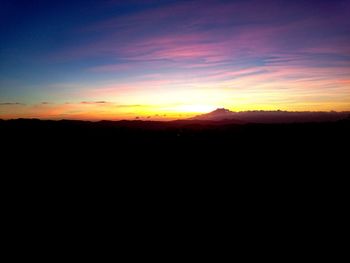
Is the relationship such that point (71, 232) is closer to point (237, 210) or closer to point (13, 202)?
point (13, 202)

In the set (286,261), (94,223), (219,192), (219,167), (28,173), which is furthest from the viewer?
(219,167)

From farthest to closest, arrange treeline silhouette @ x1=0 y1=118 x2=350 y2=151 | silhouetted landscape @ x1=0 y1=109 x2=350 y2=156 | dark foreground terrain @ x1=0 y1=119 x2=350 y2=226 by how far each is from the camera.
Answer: treeline silhouette @ x1=0 y1=118 x2=350 y2=151 → silhouetted landscape @ x1=0 y1=109 x2=350 y2=156 → dark foreground terrain @ x1=0 y1=119 x2=350 y2=226

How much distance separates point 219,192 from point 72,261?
10.4 meters

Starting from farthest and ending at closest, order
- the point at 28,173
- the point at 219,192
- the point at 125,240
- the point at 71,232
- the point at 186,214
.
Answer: the point at 28,173
the point at 219,192
the point at 186,214
the point at 71,232
the point at 125,240

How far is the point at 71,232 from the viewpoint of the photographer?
468 inches

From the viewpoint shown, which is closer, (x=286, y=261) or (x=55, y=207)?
(x=286, y=261)

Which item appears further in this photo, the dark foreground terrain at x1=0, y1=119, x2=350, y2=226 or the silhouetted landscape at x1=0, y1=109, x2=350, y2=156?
the silhouetted landscape at x1=0, y1=109, x2=350, y2=156

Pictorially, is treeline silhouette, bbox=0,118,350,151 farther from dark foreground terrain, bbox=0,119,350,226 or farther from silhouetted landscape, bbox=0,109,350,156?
dark foreground terrain, bbox=0,119,350,226

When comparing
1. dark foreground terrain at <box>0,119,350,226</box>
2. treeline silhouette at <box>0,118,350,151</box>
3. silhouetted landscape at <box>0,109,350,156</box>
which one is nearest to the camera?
dark foreground terrain at <box>0,119,350,226</box>

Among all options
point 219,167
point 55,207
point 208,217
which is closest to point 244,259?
point 208,217

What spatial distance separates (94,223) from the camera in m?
12.8

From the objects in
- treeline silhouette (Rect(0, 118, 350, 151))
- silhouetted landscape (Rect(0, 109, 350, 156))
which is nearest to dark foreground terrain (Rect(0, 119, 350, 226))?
silhouetted landscape (Rect(0, 109, 350, 156))

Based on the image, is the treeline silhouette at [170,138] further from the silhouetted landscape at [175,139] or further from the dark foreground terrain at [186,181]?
the dark foreground terrain at [186,181]

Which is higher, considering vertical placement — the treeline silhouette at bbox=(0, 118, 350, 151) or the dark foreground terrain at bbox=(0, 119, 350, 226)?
the treeline silhouette at bbox=(0, 118, 350, 151)
